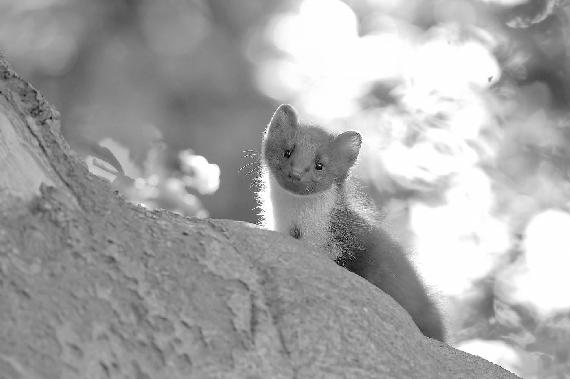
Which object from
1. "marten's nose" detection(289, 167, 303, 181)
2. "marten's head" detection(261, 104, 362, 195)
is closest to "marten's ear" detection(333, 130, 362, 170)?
"marten's head" detection(261, 104, 362, 195)

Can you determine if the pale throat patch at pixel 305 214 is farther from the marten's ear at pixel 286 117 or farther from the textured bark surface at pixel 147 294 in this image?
the textured bark surface at pixel 147 294

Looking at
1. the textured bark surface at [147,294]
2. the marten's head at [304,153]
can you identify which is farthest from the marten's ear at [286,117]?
the textured bark surface at [147,294]

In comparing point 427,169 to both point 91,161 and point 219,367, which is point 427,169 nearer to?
point 91,161

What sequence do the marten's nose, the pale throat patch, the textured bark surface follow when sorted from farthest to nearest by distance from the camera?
1. the marten's nose
2. the pale throat patch
3. the textured bark surface

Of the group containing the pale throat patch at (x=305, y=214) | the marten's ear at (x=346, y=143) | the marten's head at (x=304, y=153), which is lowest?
the pale throat patch at (x=305, y=214)

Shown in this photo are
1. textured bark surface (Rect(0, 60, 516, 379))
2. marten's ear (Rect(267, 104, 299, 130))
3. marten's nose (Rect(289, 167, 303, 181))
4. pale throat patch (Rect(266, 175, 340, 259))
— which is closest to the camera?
textured bark surface (Rect(0, 60, 516, 379))

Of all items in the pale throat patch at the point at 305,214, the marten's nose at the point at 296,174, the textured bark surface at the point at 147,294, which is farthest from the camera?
the marten's nose at the point at 296,174

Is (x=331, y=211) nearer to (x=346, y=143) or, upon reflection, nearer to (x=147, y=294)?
(x=346, y=143)

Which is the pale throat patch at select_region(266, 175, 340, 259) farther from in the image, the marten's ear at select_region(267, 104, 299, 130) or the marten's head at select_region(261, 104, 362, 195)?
the marten's ear at select_region(267, 104, 299, 130)
